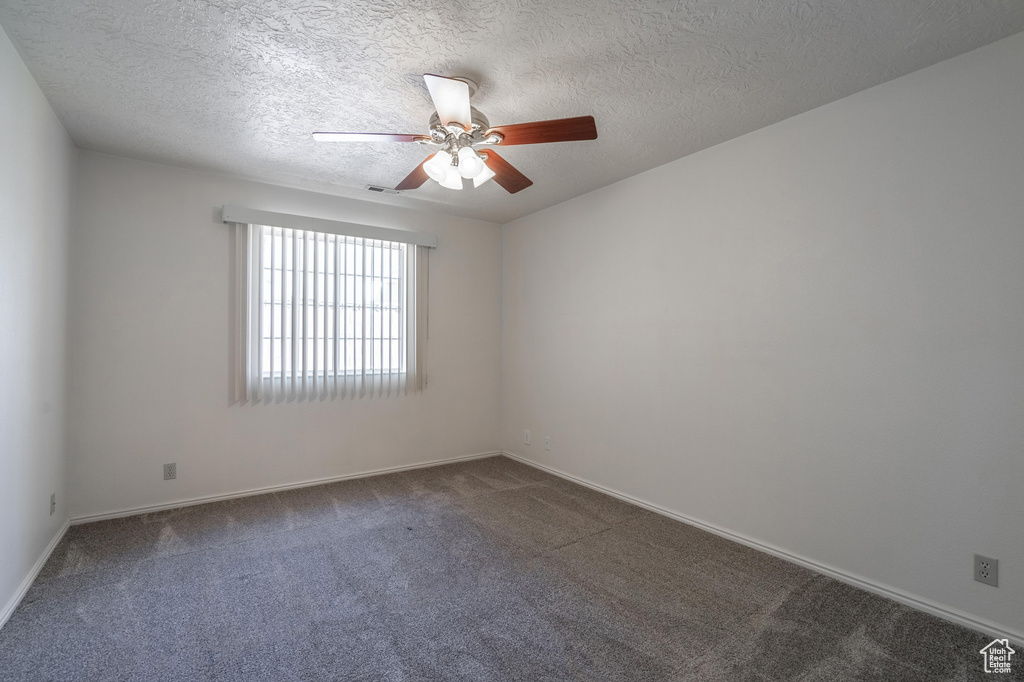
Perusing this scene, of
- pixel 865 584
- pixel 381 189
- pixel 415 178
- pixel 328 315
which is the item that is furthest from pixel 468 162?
pixel 865 584

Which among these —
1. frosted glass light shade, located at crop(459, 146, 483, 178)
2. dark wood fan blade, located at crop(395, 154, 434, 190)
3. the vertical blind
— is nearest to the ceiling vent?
the vertical blind

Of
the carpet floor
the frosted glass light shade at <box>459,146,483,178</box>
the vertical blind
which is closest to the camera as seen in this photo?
the carpet floor

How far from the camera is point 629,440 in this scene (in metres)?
3.69

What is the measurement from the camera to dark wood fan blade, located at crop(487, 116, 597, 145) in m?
2.09

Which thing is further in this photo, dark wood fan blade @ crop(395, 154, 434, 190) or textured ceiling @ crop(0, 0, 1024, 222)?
dark wood fan blade @ crop(395, 154, 434, 190)

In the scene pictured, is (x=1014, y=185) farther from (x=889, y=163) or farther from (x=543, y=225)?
(x=543, y=225)

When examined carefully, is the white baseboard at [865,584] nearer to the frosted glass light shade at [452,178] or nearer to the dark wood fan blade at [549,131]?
the dark wood fan blade at [549,131]

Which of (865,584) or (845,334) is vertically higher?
(845,334)

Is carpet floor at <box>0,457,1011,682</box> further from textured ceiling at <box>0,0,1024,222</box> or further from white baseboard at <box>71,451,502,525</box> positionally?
textured ceiling at <box>0,0,1024,222</box>

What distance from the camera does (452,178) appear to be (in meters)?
2.52

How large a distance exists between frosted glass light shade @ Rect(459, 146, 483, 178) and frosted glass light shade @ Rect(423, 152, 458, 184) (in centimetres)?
9

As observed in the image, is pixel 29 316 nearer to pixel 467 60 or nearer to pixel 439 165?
pixel 439 165

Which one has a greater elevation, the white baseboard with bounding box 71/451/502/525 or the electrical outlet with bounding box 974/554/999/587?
the electrical outlet with bounding box 974/554/999/587

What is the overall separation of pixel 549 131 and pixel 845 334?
1.86 m
